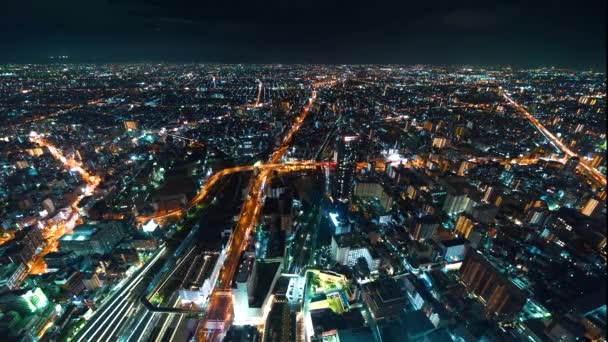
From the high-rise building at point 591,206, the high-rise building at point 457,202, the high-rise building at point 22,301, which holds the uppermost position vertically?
the high-rise building at point 591,206

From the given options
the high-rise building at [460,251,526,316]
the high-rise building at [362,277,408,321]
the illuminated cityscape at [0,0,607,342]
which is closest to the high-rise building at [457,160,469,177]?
the illuminated cityscape at [0,0,607,342]

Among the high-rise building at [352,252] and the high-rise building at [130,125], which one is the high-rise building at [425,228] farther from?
the high-rise building at [130,125]

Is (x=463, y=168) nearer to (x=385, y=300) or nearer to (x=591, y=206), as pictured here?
(x=591, y=206)

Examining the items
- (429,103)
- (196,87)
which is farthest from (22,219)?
(429,103)

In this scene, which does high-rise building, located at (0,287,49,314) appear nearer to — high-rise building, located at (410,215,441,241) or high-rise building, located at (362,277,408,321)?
high-rise building, located at (362,277,408,321)

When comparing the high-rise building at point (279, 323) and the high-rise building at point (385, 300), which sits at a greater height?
the high-rise building at point (385, 300)

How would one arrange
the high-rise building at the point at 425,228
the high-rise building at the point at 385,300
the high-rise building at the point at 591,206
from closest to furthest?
the high-rise building at the point at 591,206, the high-rise building at the point at 385,300, the high-rise building at the point at 425,228

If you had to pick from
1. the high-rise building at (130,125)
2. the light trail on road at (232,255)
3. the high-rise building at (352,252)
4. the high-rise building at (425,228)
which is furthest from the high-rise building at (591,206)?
the high-rise building at (130,125)

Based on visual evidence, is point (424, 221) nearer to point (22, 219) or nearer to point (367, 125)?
point (367, 125)

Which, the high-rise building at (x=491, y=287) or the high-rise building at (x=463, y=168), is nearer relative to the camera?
the high-rise building at (x=491, y=287)
